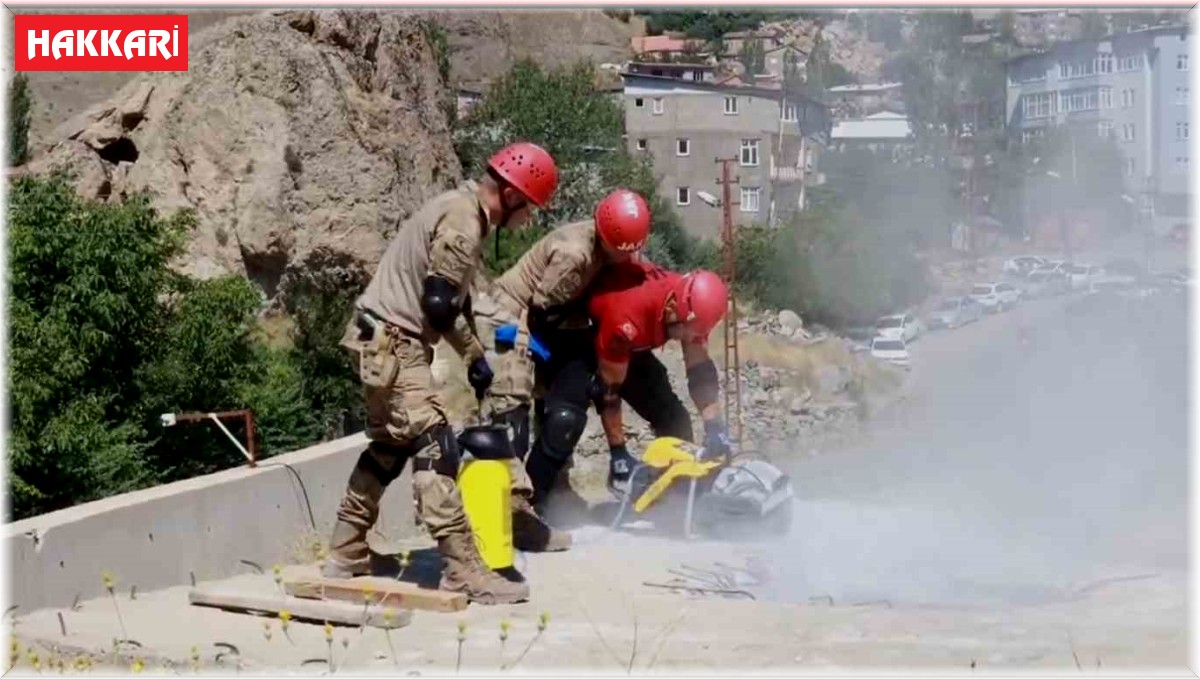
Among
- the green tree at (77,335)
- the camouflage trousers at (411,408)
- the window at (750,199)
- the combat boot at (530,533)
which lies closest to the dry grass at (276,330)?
the green tree at (77,335)

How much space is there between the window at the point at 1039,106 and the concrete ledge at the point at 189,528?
839 cm

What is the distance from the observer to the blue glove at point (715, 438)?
338 inches

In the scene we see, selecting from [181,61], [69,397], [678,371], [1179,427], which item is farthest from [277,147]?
[1179,427]

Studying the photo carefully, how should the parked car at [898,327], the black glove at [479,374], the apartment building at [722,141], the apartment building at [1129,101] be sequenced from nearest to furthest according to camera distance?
the black glove at [479,374] < the apartment building at [1129,101] < the parked car at [898,327] < the apartment building at [722,141]

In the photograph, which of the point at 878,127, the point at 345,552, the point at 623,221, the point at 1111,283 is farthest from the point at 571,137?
the point at 345,552

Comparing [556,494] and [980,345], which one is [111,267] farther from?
[980,345]

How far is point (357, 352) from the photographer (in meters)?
6.86

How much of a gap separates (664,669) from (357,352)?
1.95 meters

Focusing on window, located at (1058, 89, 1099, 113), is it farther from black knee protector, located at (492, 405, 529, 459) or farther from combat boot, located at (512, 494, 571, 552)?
combat boot, located at (512, 494, 571, 552)

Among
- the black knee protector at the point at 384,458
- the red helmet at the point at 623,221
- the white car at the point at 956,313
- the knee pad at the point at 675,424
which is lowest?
the white car at the point at 956,313

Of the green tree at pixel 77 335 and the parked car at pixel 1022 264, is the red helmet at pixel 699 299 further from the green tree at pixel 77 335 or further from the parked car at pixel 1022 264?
the parked car at pixel 1022 264

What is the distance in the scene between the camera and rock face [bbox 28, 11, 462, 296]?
19.5m

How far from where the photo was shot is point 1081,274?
718 inches

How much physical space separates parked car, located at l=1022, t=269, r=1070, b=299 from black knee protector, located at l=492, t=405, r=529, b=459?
36.6 feet
